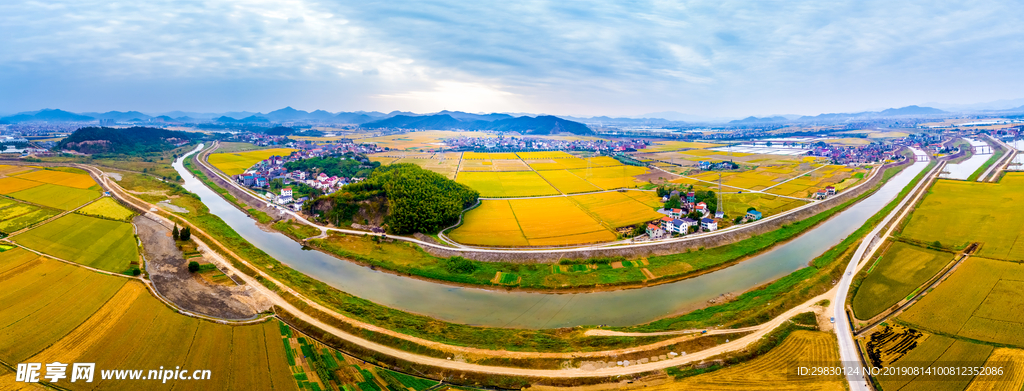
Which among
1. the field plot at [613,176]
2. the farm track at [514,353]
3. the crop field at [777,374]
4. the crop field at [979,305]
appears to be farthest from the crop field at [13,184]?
the crop field at [979,305]

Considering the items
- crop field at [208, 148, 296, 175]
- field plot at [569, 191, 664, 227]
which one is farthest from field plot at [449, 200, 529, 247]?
crop field at [208, 148, 296, 175]

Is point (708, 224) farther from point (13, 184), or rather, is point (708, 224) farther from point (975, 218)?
point (13, 184)

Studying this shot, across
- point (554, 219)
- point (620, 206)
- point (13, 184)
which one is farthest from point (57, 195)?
point (620, 206)

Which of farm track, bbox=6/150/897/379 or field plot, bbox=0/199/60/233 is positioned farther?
field plot, bbox=0/199/60/233

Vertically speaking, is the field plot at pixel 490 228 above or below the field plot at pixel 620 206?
below

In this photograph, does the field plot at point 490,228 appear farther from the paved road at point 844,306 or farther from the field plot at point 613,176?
the paved road at point 844,306

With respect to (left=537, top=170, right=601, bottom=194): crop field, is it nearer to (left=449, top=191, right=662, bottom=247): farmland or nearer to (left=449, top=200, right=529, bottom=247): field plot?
(left=449, top=191, right=662, bottom=247): farmland
